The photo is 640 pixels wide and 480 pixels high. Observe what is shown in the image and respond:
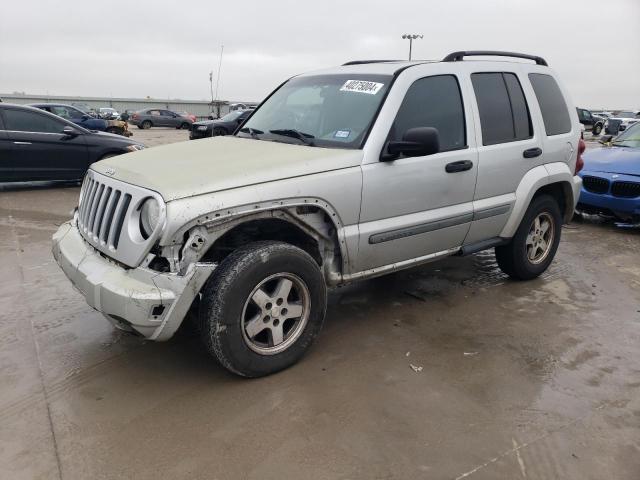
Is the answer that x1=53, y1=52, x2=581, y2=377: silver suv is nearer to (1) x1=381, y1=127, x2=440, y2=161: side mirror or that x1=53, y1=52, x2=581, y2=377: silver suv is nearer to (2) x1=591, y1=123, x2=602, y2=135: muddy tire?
(1) x1=381, y1=127, x2=440, y2=161: side mirror

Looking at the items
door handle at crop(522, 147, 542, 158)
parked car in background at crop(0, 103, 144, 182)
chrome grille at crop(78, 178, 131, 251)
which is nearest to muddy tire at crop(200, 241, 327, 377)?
chrome grille at crop(78, 178, 131, 251)

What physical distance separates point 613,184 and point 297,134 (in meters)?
5.35

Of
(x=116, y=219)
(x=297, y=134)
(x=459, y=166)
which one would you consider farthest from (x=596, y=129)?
(x=116, y=219)

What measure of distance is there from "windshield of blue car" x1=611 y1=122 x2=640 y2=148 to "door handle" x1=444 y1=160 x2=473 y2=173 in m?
5.50

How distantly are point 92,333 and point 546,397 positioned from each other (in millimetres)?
3025

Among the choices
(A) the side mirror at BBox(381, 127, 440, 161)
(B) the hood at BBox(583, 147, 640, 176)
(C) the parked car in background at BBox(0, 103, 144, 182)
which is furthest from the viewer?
(C) the parked car in background at BBox(0, 103, 144, 182)

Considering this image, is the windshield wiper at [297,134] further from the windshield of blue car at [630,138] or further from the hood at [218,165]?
the windshield of blue car at [630,138]

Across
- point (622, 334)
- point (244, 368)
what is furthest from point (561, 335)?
point (244, 368)

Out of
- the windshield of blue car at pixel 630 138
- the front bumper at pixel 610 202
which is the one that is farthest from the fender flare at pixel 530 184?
the windshield of blue car at pixel 630 138

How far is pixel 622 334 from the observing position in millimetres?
4051

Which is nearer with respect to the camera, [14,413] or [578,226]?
[14,413]

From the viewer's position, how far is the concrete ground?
2562 millimetres

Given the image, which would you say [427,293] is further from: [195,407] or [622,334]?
[195,407]

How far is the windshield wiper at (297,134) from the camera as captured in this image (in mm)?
3748
